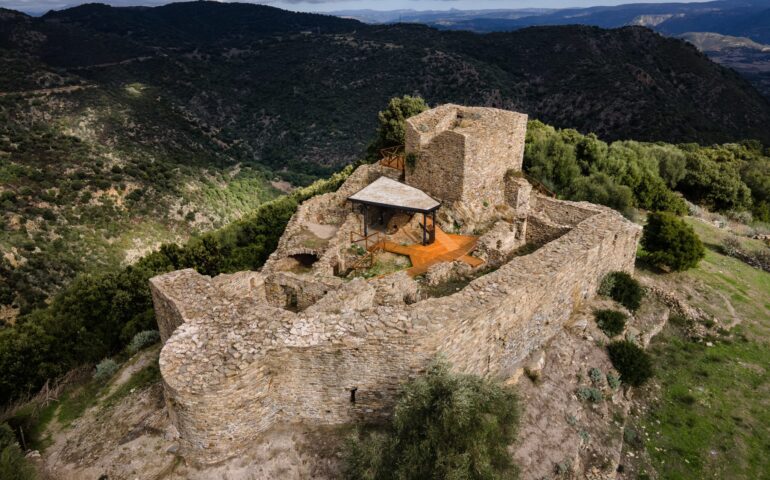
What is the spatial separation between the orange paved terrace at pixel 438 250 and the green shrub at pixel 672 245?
22.5ft

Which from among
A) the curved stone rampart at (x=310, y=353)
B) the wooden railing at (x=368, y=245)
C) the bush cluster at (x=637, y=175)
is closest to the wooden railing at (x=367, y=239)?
the wooden railing at (x=368, y=245)

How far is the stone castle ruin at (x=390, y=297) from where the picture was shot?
8.88 metres

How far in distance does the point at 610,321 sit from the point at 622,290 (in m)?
1.74

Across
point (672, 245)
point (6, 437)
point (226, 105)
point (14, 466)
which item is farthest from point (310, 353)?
point (226, 105)

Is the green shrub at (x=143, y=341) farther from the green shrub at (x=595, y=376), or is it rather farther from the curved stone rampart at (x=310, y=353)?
the green shrub at (x=595, y=376)

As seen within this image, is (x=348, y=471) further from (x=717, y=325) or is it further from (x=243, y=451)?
(x=717, y=325)

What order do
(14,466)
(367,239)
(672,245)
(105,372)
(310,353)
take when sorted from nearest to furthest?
(14,466), (310,353), (105,372), (672,245), (367,239)

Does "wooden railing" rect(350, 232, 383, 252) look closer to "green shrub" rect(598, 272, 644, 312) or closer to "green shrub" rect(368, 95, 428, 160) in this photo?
"green shrub" rect(598, 272, 644, 312)

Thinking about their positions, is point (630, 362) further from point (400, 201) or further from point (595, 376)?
point (400, 201)

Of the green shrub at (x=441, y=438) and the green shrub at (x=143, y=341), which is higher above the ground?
the green shrub at (x=441, y=438)

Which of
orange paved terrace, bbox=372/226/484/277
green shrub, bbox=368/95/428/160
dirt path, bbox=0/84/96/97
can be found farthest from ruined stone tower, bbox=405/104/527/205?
dirt path, bbox=0/84/96/97

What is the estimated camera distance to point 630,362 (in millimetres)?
12461

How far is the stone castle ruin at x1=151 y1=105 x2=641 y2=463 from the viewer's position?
29.1 ft

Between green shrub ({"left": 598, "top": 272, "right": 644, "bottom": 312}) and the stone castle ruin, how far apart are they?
1.38ft
